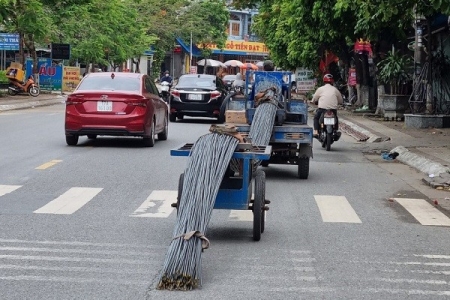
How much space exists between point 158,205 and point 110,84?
8102mm

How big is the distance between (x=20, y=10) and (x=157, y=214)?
2986 centimetres

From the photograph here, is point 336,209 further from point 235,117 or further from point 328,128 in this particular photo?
point 328,128

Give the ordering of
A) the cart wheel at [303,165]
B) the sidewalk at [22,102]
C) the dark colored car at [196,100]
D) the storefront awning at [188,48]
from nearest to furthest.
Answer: the cart wheel at [303,165] → the dark colored car at [196,100] → the sidewalk at [22,102] → the storefront awning at [188,48]

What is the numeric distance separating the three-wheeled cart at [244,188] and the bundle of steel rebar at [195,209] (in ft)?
0.88

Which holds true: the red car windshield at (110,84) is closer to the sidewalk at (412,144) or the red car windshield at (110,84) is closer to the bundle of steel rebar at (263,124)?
the bundle of steel rebar at (263,124)

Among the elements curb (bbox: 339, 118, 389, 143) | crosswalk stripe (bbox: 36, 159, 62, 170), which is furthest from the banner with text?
crosswalk stripe (bbox: 36, 159, 62, 170)

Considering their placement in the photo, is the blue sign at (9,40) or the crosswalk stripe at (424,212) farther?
the blue sign at (9,40)

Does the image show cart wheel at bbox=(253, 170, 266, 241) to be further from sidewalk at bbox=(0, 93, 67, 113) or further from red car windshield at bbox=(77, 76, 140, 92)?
sidewalk at bbox=(0, 93, 67, 113)

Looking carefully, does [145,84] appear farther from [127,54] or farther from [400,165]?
[127,54]

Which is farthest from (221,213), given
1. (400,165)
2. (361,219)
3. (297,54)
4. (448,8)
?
(297,54)

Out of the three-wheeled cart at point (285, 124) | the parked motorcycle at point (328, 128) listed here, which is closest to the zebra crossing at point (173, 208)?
the three-wheeled cart at point (285, 124)

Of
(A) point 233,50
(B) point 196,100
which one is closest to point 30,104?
(B) point 196,100

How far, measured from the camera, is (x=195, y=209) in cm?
820

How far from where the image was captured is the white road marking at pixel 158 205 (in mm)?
11290
